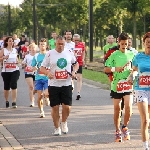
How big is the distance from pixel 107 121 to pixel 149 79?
3760 millimetres

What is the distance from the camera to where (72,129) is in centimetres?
1113

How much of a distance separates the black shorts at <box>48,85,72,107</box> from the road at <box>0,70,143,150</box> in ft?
2.06

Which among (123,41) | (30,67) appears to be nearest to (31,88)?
(30,67)

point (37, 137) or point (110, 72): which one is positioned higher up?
point (110, 72)

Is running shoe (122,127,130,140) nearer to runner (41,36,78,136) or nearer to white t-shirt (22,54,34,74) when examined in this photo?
runner (41,36,78,136)

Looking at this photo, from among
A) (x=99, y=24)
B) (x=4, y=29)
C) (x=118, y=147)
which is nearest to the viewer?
(x=118, y=147)

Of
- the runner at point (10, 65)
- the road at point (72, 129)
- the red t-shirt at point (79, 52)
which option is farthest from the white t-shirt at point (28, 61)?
the red t-shirt at point (79, 52)

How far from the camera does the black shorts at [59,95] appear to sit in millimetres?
10375

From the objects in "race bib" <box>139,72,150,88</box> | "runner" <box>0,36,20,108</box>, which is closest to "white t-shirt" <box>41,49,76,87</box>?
"race bib" <box>139,72,150,88</box>

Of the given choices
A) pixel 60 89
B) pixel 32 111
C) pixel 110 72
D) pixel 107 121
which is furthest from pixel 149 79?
pixel 32 111

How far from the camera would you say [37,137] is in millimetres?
10250

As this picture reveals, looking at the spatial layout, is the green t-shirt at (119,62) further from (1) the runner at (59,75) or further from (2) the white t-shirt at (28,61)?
(2) the white t-shirt at (28,61)

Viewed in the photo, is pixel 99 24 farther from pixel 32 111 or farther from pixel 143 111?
pixel 143 111

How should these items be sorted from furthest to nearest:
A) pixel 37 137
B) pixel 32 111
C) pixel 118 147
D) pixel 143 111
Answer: pixel 32 111, pixel 37 137, pixel 118 147, pixel 143 111
